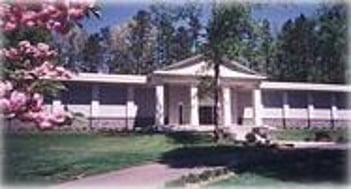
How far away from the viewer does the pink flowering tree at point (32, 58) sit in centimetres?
330

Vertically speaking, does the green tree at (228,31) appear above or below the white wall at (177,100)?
above

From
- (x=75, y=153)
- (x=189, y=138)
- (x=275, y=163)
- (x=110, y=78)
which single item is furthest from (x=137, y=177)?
(x=110, y=78)

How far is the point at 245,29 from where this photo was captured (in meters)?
24.6

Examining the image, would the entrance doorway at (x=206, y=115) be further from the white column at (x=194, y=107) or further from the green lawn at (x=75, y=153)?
the green lawn at (x=75, y=153)

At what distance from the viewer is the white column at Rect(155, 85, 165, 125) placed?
29.4 metres

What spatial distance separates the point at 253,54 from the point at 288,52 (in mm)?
15309

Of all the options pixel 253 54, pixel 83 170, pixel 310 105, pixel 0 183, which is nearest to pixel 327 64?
pixel 310 105

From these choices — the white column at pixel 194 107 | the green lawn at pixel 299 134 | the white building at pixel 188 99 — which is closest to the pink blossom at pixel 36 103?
the green lawn at pixel 299 134

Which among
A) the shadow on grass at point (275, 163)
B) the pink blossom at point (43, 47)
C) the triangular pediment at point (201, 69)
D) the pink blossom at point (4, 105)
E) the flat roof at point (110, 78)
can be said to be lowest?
the shadow on grass at point (275, 163)

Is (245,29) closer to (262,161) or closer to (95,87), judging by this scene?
(95,87)

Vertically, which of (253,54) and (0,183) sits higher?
(253,54)

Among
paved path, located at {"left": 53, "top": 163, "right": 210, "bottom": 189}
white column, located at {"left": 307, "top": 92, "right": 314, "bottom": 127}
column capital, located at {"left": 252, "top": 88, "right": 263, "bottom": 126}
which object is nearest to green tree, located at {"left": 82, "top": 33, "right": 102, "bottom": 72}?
column capital, located at {"left": 252, "top": 88, "right": 263, "bottom": 126}

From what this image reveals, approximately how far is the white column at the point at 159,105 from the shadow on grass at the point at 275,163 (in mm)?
11571

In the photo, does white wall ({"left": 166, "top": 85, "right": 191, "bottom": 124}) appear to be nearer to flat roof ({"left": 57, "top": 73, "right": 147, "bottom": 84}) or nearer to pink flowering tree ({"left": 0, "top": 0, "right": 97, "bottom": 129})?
flat roof ({"left": 57, "top": 73, "right": 147, "bottom": 84})
